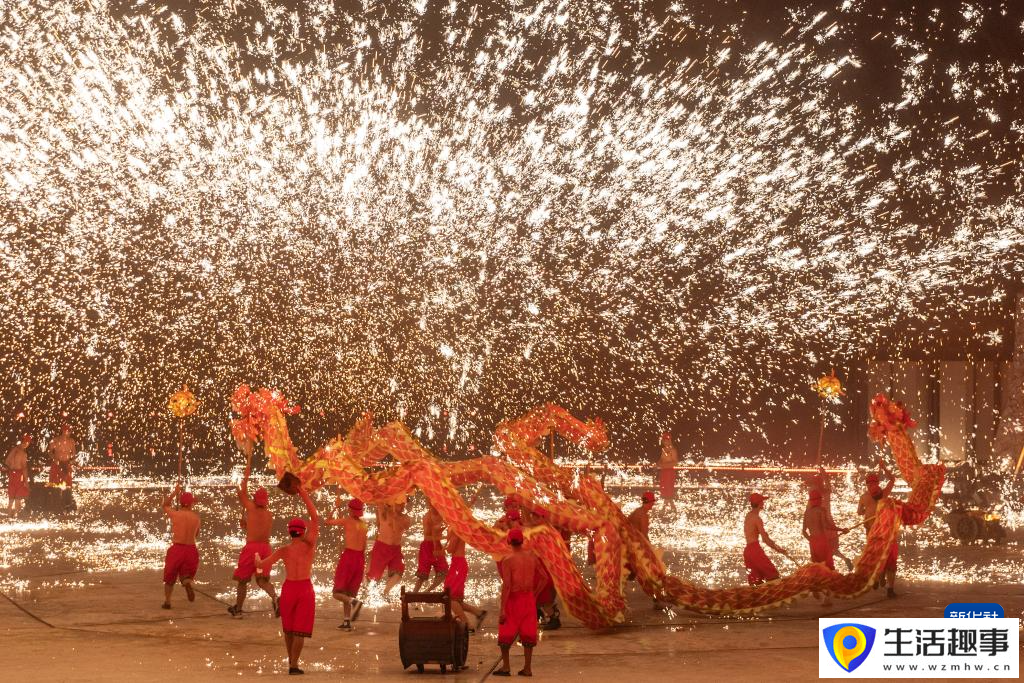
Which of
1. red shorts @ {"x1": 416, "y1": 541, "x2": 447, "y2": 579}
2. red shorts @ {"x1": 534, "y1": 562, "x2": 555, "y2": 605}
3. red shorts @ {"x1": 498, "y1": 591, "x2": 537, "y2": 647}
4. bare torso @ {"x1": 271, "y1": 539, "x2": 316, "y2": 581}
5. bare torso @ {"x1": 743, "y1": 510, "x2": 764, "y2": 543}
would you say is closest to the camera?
red shorts @ {"x1": 498, "y1": 591, "x2": 537, "y2": 647}

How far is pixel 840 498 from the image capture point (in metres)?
28.5

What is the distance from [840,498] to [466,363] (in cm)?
2184

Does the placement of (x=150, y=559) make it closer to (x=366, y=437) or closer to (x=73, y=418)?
(x=366, y=437)

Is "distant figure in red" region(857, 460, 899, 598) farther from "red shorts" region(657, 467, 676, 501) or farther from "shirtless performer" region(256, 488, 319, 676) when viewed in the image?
"red shorts" region(657, 467, 676, 501)

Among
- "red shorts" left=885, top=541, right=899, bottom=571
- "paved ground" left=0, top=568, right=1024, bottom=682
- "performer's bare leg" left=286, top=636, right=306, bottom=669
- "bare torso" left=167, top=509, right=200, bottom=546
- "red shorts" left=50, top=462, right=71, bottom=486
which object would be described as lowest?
"paved ground" left=0, top=568, right=1024, bottom=682

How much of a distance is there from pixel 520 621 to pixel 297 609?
1.89 metres

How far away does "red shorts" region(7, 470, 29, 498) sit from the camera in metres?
24.0

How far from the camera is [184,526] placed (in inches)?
523

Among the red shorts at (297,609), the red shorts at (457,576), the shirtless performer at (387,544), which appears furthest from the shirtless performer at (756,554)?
the red shorts at (297,609)

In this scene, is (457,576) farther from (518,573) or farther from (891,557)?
(891,557)

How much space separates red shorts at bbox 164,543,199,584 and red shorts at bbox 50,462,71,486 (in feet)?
40.7

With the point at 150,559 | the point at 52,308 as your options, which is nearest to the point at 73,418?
the point at 52,308

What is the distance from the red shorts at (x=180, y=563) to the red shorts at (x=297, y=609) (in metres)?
3.81

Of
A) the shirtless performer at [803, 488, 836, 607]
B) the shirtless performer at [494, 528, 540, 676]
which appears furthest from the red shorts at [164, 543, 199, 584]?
the shirtless performer at [803, 488, 836, 607]
